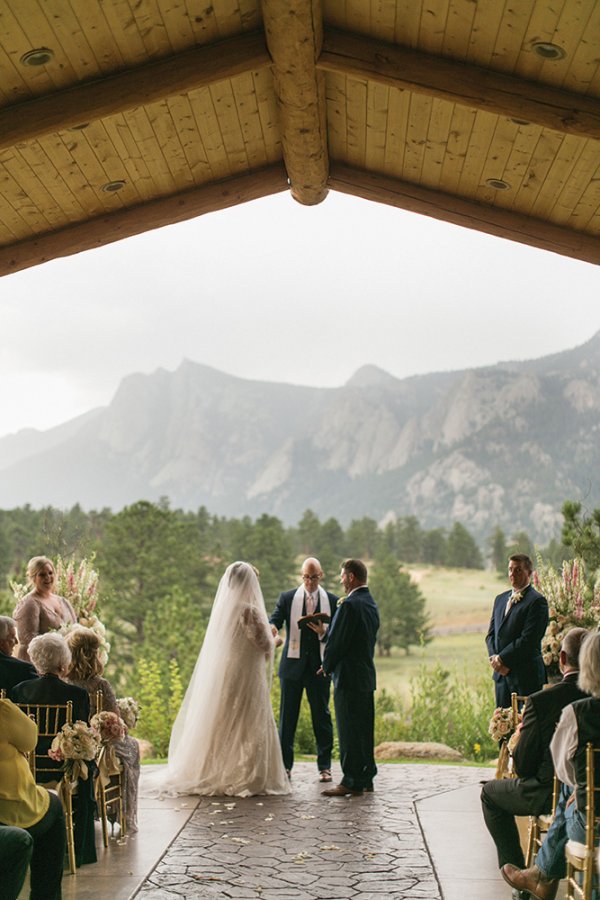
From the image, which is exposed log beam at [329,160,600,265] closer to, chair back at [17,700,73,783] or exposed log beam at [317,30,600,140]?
exposed log beam at [317,30,600,140]

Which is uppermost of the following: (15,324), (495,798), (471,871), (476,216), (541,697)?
(15,324)

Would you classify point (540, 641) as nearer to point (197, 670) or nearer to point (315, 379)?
point (197, 670)

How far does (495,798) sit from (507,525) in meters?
56.7

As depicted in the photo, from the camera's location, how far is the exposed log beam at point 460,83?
588 centimetres

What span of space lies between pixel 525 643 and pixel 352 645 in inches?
47.9

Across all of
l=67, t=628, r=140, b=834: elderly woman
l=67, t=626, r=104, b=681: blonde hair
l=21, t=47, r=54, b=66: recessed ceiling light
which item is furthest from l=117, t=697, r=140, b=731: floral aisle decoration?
l=21, t=47, r=54, b=66: recessed ceiling light

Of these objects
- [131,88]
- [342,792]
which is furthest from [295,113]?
[342,792]

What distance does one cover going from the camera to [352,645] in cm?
755

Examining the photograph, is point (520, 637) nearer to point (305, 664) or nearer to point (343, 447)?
point (305, 664)

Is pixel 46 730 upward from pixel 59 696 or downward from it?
downward

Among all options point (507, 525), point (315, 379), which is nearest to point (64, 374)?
point (315, 379)

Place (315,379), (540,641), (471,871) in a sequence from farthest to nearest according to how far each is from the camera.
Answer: (315,379)
(540,641)
(471,871)

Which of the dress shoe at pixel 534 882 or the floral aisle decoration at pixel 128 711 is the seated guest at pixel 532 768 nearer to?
the dress shoe at pixel 534 882

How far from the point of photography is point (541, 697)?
4562 mm
